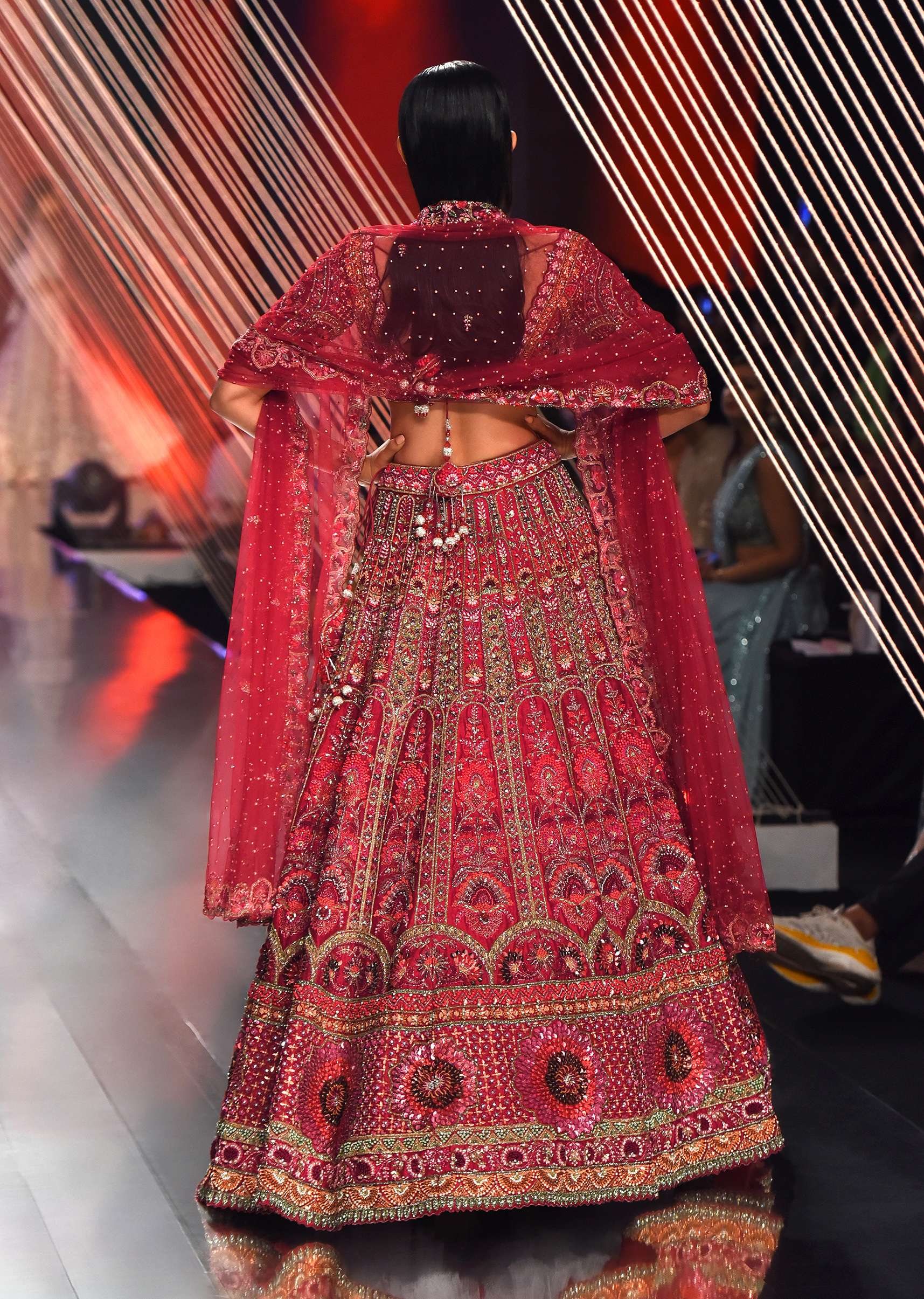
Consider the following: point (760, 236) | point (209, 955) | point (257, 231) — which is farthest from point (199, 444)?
point (209, 955)

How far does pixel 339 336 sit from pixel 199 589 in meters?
7.33

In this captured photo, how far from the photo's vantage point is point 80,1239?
240cm

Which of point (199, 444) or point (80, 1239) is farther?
point (199, 444)

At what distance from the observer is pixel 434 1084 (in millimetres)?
2424

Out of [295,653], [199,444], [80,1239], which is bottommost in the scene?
[199,444]

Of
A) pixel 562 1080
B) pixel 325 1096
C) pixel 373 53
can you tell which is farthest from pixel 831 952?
pixel 373 53

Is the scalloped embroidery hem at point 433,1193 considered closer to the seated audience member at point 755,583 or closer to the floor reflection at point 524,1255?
the floor reflection at point 524,1255

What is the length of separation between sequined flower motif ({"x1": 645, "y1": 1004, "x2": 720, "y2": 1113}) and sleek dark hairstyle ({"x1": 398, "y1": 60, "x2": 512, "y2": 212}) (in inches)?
48.5

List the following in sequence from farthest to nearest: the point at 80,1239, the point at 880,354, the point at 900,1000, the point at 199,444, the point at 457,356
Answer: the point at 199,444, the point at 880,354, the point at 900,1000, the point at 457,356, the point at 80,1239

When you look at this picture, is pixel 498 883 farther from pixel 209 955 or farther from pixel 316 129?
pixel 316 129

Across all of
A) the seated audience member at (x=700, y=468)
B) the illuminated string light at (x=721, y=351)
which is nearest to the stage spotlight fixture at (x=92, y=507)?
the illuminated string light at (x=721, y=351)

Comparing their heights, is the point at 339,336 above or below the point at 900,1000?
above

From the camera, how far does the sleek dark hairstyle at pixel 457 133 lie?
97.5 inches

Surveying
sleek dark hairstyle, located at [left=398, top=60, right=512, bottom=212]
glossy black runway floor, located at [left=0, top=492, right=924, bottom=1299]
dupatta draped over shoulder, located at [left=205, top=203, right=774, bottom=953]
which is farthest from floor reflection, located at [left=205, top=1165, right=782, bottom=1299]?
sleek dark hairstyle, located at [left=398, top=60, right=512, bottom=212]
